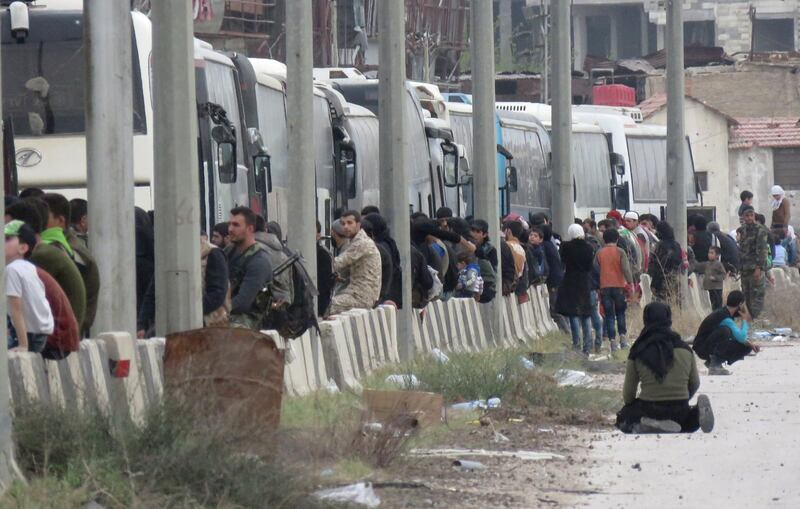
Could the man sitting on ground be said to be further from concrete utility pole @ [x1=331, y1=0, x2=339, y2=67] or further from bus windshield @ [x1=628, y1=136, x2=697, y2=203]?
concrete utility pole @ [x1=331, y1=0, x2=339, y2=67]

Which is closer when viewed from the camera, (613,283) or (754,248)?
(613,283)

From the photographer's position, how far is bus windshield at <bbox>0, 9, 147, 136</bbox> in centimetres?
1848

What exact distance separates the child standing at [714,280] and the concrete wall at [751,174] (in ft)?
132

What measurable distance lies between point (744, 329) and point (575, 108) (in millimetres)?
29160

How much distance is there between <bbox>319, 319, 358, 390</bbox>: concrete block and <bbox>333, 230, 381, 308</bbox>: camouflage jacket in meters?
1.20

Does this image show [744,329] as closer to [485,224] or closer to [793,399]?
[793,399]

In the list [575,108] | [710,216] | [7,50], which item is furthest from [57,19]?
[710,216]

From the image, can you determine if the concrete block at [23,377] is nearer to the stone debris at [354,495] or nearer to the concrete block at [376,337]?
the stone debris at [354,495]

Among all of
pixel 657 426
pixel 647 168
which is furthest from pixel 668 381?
pixel 647 168

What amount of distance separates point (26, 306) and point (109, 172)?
9.72 ft

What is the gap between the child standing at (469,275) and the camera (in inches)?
935

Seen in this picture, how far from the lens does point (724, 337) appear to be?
20266 mm

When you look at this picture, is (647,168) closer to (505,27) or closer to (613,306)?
(613,306)

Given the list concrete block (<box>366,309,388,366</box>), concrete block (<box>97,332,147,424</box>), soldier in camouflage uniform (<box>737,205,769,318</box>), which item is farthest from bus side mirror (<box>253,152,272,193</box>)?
concrete block (<box>97,332,147,424</box>)
